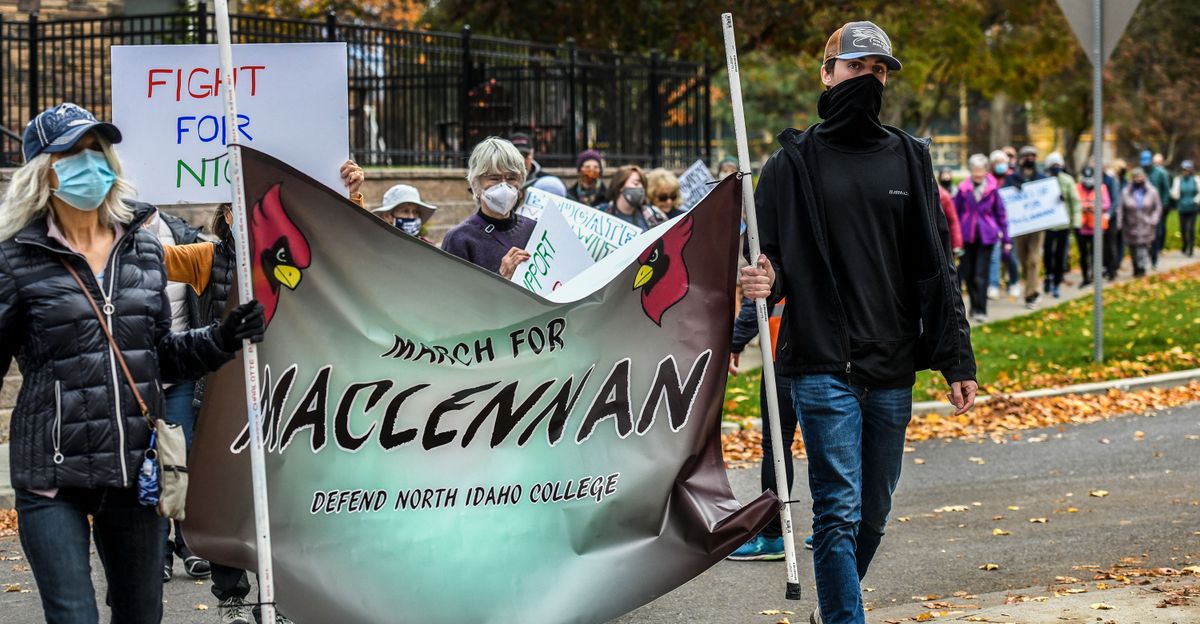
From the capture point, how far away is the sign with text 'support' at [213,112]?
5480mm

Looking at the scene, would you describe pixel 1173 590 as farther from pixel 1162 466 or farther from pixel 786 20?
pixel 786 20

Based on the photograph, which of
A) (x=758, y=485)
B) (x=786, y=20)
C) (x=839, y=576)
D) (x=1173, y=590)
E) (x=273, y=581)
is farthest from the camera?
(x=786, y=20)

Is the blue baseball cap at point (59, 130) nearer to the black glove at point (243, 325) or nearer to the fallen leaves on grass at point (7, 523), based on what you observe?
the black glove at point (243, 325)

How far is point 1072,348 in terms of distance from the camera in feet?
50.5

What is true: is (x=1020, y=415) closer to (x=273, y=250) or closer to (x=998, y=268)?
(x=998, y=268)

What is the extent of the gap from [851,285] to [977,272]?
550 inches

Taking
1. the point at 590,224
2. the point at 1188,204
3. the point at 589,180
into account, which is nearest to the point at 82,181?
the point at 590,224

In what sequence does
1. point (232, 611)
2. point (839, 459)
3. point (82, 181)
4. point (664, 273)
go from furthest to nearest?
point (232, 611)
point (664, 273)
point (839, 459)
point (82, 181)

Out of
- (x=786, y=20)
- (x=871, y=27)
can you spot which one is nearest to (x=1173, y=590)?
(x=871, y=27)

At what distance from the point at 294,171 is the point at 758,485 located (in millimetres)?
5277

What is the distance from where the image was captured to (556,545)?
5059mm

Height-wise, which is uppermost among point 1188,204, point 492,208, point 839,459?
point 1188,204

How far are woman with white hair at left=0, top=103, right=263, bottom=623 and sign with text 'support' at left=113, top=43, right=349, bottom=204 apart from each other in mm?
1204

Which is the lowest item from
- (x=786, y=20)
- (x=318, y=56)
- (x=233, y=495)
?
(x=233, y=495)
